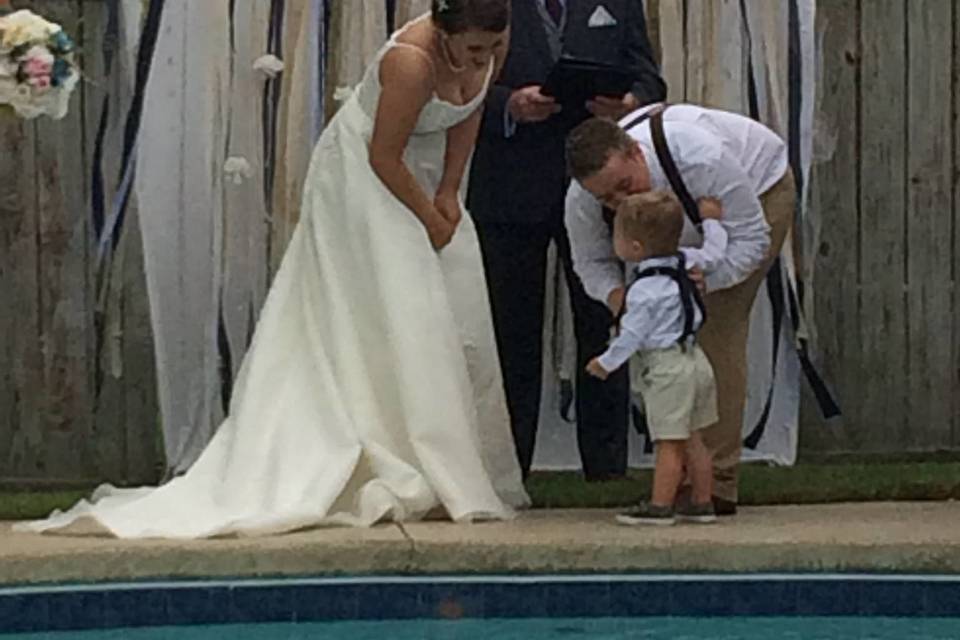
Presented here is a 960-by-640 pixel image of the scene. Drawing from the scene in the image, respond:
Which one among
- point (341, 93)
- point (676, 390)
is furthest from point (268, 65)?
point (676, 390)

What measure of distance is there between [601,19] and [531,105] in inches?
16.6

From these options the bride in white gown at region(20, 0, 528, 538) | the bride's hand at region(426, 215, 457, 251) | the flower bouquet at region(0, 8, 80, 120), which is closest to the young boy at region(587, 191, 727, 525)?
the bride in white gown at region(20, 0, 528, 538)

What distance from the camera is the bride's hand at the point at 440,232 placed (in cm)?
545

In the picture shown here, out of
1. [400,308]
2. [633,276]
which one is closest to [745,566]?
[633,276]

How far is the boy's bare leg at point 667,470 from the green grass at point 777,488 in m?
0.55

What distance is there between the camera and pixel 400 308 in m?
5.33

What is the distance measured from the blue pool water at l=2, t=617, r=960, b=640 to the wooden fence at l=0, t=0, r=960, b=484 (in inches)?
84.2

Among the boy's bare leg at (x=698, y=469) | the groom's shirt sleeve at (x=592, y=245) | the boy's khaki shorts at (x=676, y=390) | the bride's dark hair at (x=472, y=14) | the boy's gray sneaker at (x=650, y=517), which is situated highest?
the bride's dark hair at (x=472, y=14)

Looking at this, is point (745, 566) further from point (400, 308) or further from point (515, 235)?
point (515, 235)

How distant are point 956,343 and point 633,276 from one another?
1.98 m

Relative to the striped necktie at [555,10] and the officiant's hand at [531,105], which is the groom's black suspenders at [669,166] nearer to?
the officiant's hand at [531,105]

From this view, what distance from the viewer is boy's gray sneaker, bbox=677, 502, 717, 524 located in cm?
506

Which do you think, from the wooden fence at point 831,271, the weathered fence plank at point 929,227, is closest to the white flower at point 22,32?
the wooden fence at point 831,271

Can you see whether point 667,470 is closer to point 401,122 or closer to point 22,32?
point 401,122
